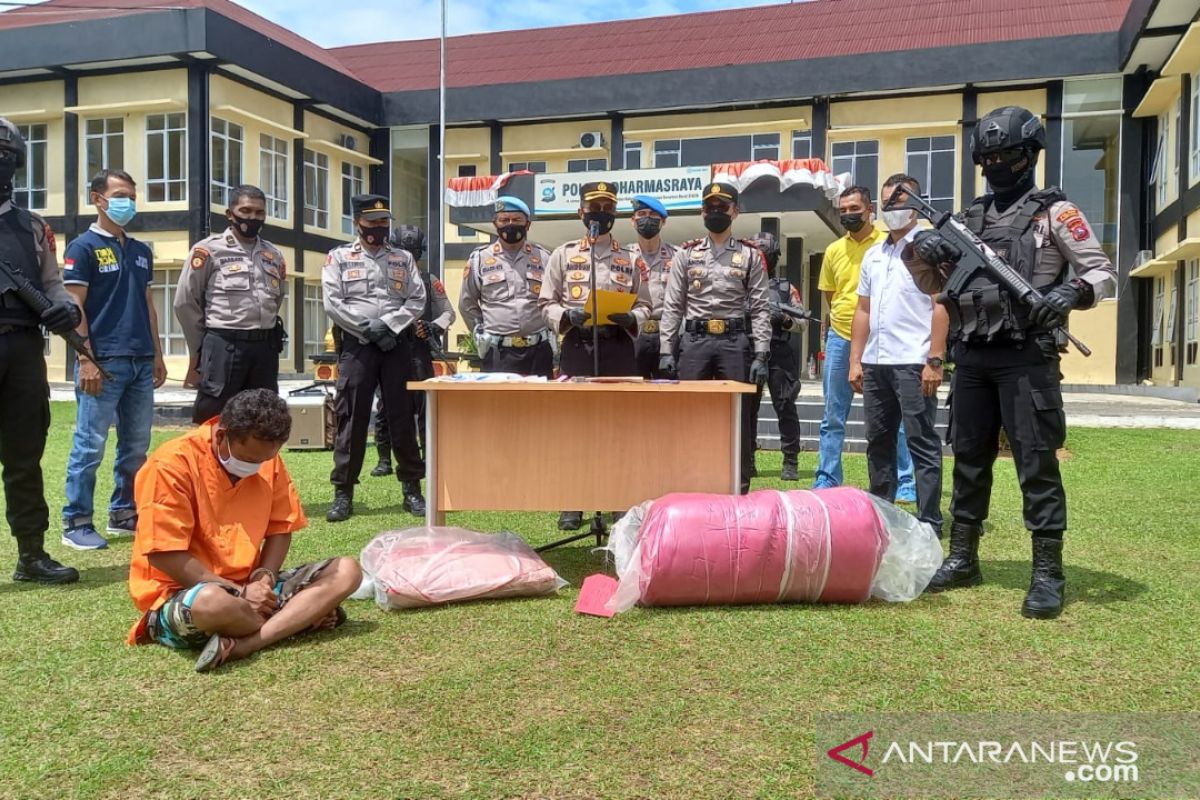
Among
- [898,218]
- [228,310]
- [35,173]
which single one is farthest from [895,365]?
[35,173]

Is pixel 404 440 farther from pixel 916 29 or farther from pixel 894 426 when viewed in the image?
pixel 916 29

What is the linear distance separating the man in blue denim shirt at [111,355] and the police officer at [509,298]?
6.22 ft

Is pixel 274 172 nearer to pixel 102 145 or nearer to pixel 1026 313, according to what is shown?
pixel 102 145

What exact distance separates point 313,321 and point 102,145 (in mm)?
6704

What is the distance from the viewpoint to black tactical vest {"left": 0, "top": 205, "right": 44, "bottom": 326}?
4.09 meters

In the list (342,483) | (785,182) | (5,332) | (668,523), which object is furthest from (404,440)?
(785,182)

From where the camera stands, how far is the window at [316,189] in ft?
84.9

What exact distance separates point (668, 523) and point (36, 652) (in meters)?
2.29

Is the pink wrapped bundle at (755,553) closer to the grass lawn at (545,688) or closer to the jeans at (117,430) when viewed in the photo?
the grass lawn at (545,688)

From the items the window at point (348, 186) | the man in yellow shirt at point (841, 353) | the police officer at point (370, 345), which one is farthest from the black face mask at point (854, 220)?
the window at point (348, 186)

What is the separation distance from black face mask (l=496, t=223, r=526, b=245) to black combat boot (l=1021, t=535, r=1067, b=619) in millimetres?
3521

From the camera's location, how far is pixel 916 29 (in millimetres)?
25312

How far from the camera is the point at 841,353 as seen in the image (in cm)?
640

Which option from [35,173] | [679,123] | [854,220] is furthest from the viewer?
[679,123]
